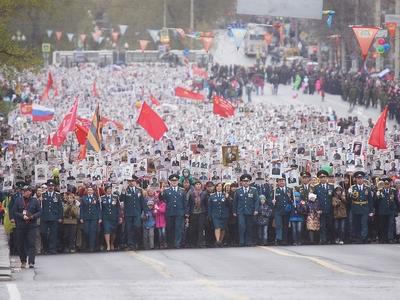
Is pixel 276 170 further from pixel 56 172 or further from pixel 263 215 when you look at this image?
pixel 56 172

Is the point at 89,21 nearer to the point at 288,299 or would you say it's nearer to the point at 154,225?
the point at 154,225

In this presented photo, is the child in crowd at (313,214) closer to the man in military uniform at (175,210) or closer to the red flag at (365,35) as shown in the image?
the man in military uniform at (175,210)

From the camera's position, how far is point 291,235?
108 feet

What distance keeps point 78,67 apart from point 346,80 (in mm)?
37703

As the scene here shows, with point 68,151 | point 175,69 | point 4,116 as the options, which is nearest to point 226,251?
point 68,151

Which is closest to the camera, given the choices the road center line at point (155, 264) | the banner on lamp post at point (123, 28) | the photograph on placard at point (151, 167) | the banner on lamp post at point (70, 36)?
the road center line at point (155, 264)

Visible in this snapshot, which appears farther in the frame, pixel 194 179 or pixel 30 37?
pixel 30 37

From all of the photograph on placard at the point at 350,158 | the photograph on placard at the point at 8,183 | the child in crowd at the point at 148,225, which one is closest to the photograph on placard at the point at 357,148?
the photograph on placard at the point at 350,158

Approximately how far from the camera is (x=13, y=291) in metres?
23.3

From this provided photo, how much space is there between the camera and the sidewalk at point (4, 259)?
1008 inches

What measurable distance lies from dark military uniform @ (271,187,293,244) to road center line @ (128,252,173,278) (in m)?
2.91

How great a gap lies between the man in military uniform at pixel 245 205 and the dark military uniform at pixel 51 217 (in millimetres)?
3247

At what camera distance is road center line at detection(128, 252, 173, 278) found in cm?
2591

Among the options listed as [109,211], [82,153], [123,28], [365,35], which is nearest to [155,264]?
[109,211]
